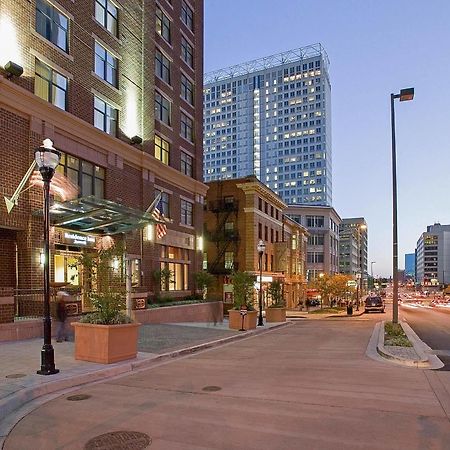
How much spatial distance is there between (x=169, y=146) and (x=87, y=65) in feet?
34.0

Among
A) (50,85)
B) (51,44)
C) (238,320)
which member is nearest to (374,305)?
(238,320)

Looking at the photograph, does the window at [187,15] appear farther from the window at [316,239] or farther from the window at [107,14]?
the window at [316,239]

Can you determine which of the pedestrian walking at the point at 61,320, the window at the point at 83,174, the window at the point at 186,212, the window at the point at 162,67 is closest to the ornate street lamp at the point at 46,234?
the pedestrian walking at the point at 61,320

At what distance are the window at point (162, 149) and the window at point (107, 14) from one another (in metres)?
7.45

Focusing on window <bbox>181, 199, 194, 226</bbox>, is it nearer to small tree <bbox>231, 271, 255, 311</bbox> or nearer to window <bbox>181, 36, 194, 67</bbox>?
window <bbox>181, 36, 194, 67</bbox>

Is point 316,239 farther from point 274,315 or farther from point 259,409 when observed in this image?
point 259,409

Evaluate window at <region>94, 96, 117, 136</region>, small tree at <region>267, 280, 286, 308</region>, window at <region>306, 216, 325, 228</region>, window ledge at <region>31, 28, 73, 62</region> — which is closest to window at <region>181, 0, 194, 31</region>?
window at <region>94, 96, 117, 136</region>

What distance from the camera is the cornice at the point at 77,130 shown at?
19.4 m

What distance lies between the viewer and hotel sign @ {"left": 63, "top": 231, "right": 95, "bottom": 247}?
22.6 meters

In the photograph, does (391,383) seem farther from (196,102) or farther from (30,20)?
(196,102)

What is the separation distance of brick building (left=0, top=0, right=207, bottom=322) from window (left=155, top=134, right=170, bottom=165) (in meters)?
0.08

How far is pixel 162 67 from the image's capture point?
113 feet

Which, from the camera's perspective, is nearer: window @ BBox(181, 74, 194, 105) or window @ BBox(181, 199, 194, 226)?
window @ BBox(181, 199, 194, 226)

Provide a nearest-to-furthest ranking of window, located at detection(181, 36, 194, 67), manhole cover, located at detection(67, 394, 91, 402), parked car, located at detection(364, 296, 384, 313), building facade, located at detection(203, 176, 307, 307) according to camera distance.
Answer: manhole cover, located at detection(67, 394, 91, 402) < window, located at detection(181, 36, 194, 67) < building facade, located at detection(203, 176, 307, 307) < parked car, located at detection(364, 296, 384, 313)
